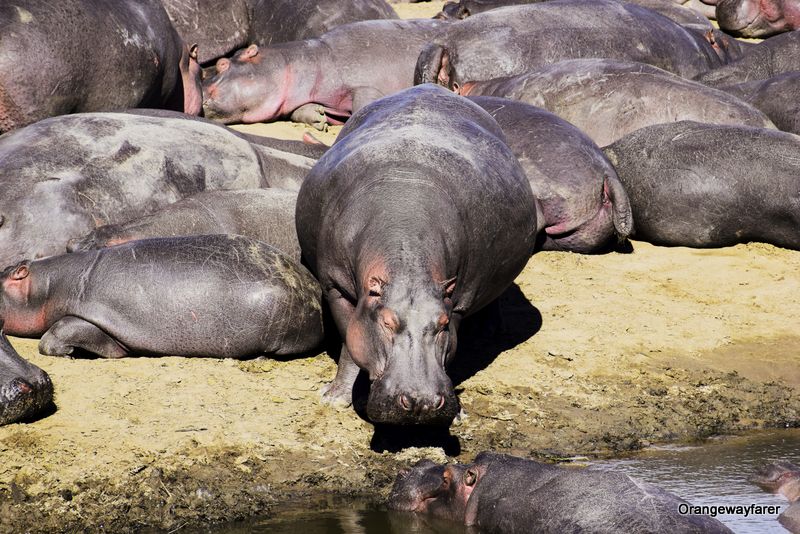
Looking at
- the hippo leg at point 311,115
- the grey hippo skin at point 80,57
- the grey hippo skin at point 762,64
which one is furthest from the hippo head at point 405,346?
the grey hippo skin at point 762,64

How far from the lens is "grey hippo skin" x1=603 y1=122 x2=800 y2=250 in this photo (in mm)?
9383

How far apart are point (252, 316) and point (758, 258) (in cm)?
395

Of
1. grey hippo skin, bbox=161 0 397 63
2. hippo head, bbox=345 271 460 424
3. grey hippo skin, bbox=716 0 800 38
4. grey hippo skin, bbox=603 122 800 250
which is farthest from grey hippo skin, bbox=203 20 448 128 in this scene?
hippo head, bbox=345 271 460 424

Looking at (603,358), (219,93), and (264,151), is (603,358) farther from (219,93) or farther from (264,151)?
(219,93)

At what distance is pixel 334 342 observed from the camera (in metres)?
7.70

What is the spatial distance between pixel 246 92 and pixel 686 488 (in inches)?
285

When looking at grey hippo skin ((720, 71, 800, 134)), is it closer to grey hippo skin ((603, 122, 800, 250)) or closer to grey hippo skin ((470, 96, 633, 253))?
grey hippo skin ((603, 122, 800, 250))

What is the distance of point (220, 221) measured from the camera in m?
8.12

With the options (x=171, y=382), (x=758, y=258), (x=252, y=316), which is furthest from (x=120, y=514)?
(x=758, y=258)

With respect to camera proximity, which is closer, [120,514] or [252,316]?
[120,514]

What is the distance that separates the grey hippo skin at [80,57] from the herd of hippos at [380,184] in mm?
19

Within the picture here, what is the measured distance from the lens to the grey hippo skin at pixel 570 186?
919cm

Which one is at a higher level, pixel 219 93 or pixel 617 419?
pixel 617 419

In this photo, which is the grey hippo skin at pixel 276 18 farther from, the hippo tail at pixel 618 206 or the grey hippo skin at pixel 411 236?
the grey hippo skin at pixel 411 236
